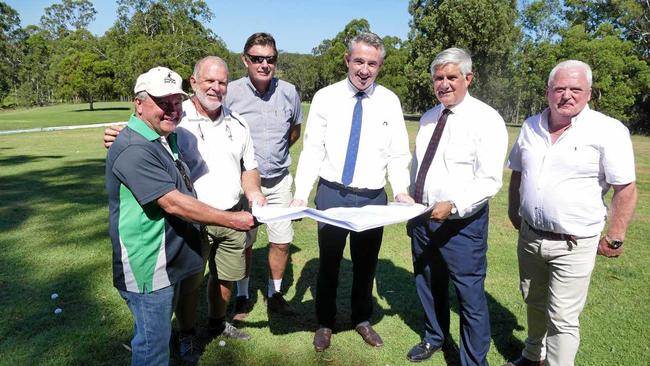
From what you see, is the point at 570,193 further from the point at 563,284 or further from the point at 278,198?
the point at 278,198

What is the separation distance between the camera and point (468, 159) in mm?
3078

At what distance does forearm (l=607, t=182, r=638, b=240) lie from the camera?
9.41 ft

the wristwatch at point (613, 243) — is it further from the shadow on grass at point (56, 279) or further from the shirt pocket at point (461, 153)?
the shadow on grass at point (56, 279)

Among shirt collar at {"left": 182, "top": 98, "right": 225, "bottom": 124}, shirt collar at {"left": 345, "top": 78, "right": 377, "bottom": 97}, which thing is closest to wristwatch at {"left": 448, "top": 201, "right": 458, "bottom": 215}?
shirt collar at {"left": 345, "top": 78, "right": 377, "bottom": 97}

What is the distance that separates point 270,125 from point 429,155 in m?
1.61

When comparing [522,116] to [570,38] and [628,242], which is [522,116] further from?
[628,242]

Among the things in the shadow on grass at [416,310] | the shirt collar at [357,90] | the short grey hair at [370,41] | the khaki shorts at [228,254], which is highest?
the short grey hair at [370,41]

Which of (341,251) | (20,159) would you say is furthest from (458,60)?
(20,159)

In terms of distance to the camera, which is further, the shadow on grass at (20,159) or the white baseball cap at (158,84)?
the shadow on grass at (20,159)

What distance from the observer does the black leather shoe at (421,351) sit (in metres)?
3.65

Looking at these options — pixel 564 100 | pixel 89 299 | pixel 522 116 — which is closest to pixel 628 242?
pixel 564 100

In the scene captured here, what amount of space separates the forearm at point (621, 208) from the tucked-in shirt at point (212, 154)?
2.63 meters

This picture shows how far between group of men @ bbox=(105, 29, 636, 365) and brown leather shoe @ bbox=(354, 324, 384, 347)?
1 cm

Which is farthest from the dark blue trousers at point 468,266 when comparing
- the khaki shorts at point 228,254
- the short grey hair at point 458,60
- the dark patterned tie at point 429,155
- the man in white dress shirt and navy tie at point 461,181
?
the khaki shorts at point 228,254
